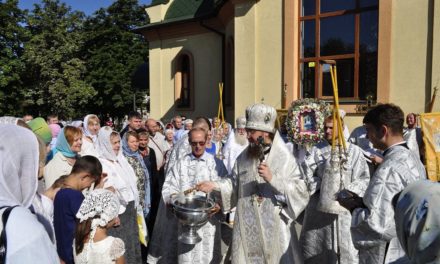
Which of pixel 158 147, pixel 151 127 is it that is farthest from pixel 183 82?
pixel 158 147

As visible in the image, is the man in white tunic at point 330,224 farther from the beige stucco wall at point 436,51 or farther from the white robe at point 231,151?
the beige stucco wall at point 436,51

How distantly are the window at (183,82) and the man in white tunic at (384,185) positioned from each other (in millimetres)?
14989

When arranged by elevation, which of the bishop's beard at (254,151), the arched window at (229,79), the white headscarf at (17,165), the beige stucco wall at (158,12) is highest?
the beige stucco wall at (158,12)

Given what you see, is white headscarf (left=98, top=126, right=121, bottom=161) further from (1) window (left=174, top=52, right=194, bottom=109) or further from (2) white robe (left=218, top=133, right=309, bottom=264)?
(1) window (left=174, top=52, right=194, bottom=109)

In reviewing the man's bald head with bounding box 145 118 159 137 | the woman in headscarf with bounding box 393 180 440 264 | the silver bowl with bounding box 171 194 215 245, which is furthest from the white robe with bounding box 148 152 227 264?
the woman in headscarf with bounding box 393 180 440 264

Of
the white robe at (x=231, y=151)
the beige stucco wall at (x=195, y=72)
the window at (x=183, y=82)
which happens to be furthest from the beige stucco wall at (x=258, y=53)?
the window at (x=183, y=82)

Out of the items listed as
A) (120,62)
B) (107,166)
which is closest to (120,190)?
(107,166)

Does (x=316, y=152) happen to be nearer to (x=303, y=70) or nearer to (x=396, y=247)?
(x=396, y=247)

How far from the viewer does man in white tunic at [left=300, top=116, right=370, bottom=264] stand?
4293 millimetres

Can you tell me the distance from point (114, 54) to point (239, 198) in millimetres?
31720

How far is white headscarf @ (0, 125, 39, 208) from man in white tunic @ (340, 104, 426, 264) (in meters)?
2.19

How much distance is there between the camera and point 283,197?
152 inches

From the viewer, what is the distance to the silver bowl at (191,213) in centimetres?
397

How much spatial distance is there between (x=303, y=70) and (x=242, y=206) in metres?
7.53
